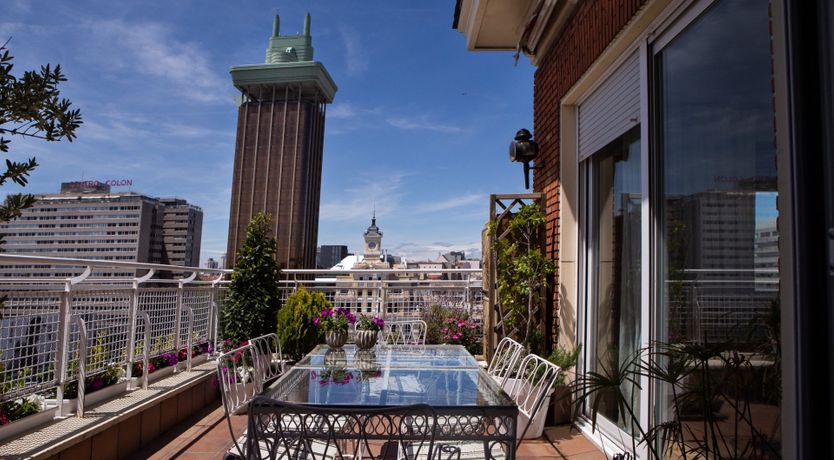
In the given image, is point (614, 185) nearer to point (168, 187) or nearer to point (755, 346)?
point (755, 346)

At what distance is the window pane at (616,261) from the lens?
290cm

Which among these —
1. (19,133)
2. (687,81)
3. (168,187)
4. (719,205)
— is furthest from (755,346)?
(168,187)

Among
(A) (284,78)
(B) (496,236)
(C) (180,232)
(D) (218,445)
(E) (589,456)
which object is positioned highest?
(A) (284,78)

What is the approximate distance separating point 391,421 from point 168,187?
196 feet

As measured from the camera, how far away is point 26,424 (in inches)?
107

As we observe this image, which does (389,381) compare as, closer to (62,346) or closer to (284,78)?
(62,346)

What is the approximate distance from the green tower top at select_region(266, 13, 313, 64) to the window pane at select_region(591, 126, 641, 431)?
94.8 meters

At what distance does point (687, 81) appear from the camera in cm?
233

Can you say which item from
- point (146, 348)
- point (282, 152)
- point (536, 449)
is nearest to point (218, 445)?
point (146, 348)

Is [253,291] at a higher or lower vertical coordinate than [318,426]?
higher

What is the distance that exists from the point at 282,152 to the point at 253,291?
245ft

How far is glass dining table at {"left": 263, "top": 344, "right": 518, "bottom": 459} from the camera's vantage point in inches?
80.8

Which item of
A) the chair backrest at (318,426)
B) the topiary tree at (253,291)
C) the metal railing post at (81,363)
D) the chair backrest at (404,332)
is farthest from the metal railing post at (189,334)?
the chair backrest at (318,426)

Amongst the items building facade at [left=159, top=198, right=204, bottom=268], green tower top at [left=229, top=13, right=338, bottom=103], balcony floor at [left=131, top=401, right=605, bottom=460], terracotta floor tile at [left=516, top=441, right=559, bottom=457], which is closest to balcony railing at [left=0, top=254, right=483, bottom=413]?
balcony floor at [left=131, top=401, right=605, bottom=460]
